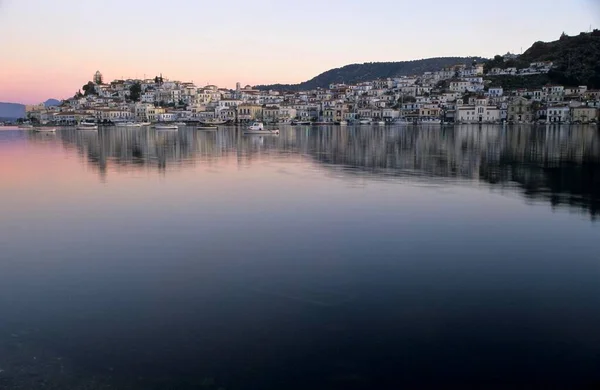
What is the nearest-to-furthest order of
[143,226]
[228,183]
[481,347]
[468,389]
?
[468,389], [481,347], [143,226], [228,183]

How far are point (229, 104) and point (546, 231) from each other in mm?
89126

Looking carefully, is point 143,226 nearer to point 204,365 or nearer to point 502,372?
point 204,365

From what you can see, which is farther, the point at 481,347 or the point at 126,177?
the point at 126,177

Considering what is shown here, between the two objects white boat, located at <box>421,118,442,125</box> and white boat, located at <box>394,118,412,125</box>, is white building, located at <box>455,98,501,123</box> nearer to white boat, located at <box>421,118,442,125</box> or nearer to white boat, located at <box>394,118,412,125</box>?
white boat, located at <box>421,118,442,125</box>

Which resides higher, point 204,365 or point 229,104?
point 229,104

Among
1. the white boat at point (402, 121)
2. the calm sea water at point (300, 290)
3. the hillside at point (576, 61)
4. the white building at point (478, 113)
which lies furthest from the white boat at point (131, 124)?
Result: the calm sea water at point (300, 290)

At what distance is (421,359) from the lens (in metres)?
4.40

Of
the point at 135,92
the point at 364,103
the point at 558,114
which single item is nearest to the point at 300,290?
the point at 558,114

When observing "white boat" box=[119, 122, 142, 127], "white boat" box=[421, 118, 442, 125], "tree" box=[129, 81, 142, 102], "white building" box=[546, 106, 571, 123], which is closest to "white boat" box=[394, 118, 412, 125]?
"white boat" box=[421, 118, 442, 125]

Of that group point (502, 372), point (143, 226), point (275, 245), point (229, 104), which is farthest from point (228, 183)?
point (229, 104)

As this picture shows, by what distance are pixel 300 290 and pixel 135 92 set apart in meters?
105

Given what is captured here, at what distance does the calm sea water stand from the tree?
95207 mm

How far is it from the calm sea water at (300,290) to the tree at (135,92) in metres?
95.2

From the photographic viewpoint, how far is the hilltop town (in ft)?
251
